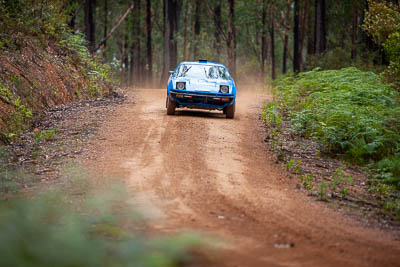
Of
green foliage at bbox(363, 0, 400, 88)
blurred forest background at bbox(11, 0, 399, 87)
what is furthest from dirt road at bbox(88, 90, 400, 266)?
blurred forest background at bbox(11, 0, 399, 87)

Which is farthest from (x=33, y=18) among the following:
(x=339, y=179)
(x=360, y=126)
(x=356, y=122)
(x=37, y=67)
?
(x=339, y=179)

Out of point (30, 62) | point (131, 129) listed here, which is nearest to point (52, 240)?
point (131, 129)

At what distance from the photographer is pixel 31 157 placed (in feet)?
33.4

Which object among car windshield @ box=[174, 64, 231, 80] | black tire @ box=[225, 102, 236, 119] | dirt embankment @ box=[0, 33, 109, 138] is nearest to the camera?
dirt embankment @ box=[0, 33, 109, 138]

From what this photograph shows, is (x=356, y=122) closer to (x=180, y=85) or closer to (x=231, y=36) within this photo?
(x=180, y=85)

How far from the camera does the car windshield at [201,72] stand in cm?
1549

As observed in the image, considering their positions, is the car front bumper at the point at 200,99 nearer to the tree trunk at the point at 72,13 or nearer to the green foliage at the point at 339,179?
the green foliage at the point at 339,179

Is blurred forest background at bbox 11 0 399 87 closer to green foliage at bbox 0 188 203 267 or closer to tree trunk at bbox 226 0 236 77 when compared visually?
tree trunk at bbox 226 0 236 77

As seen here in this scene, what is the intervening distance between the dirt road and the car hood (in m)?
1.86

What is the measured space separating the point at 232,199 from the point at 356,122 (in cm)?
627

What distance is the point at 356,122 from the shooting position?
41.2 feet

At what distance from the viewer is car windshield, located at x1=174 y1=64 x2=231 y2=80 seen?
15492 mm

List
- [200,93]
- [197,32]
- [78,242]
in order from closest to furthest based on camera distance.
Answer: [78,242]
[200,93]
[197,32]

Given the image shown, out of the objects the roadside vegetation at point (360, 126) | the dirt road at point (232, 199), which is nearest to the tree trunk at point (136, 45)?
the roadside vegetation at point (360, 126)
